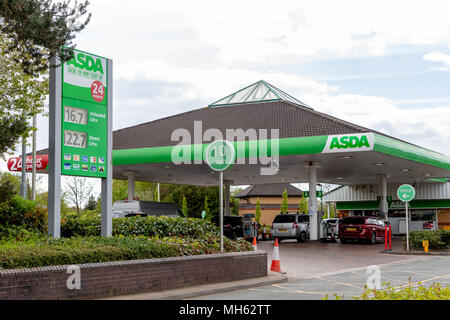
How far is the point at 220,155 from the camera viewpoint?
13.5 metres

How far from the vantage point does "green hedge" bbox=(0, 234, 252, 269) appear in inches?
376

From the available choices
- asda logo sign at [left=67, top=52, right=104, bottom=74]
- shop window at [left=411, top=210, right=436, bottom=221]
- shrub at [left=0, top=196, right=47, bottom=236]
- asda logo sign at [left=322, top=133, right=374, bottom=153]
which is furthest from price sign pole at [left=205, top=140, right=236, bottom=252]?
shop window at [left=411, top=210, right=436, bottom=221]

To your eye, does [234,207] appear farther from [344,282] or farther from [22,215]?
[344,282]

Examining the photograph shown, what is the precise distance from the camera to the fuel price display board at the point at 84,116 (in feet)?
42.2

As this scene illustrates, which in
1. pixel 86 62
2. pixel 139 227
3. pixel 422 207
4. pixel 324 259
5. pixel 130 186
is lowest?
pixel 324 259

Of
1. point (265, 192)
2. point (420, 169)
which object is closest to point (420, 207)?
point (420, 169)

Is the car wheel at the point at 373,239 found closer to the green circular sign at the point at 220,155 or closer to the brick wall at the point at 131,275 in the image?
the brick wall at the point at 131,275

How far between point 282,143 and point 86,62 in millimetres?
14581

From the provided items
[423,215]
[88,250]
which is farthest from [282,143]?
[423,215]

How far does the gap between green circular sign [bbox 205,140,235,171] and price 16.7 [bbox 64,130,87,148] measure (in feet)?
9.65

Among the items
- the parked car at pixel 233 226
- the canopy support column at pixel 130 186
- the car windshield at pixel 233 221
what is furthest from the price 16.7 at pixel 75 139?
the canopy support column at pixel 130 186

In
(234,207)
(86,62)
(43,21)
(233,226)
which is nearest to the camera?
(43,21)

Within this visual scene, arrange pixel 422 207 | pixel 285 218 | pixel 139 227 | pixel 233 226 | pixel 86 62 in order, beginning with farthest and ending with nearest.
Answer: pixel 422 207 < pixel 285 218 < pixel 233 226 < pixel 139 227 < pixel 86 62

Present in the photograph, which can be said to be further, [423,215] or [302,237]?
[423,215]
